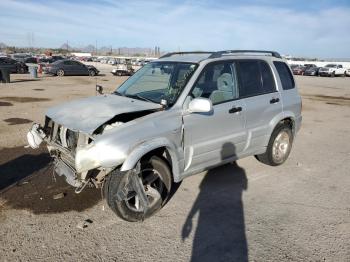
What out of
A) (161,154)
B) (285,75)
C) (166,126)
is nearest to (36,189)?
(161,154)

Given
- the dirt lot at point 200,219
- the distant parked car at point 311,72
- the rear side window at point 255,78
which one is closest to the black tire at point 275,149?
the dirt lot at point 200,219

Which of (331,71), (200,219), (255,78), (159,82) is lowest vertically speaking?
(200,219)

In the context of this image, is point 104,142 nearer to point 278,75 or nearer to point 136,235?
point 136,235

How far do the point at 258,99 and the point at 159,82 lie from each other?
160 cm

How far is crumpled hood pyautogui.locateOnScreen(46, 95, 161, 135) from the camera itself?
159 inches

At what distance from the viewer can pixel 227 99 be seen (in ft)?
16.5

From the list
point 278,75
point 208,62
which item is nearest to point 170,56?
point 208,62

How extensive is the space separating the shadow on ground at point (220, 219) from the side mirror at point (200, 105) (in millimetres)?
1035

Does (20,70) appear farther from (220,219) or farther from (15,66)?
(220,219)

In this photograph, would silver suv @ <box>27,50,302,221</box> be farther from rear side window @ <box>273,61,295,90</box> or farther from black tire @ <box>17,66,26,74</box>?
black tire @ <box>17,66,26,74</box>

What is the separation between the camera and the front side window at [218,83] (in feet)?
15.6

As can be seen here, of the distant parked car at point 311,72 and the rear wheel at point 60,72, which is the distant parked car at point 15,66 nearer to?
the rear wheel at point 60,72

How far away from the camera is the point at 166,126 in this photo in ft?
13.8

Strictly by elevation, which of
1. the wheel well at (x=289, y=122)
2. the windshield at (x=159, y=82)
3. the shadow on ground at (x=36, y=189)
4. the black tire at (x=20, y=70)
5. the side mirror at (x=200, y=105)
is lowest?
the shadow on ground at (x=36, y=189)
